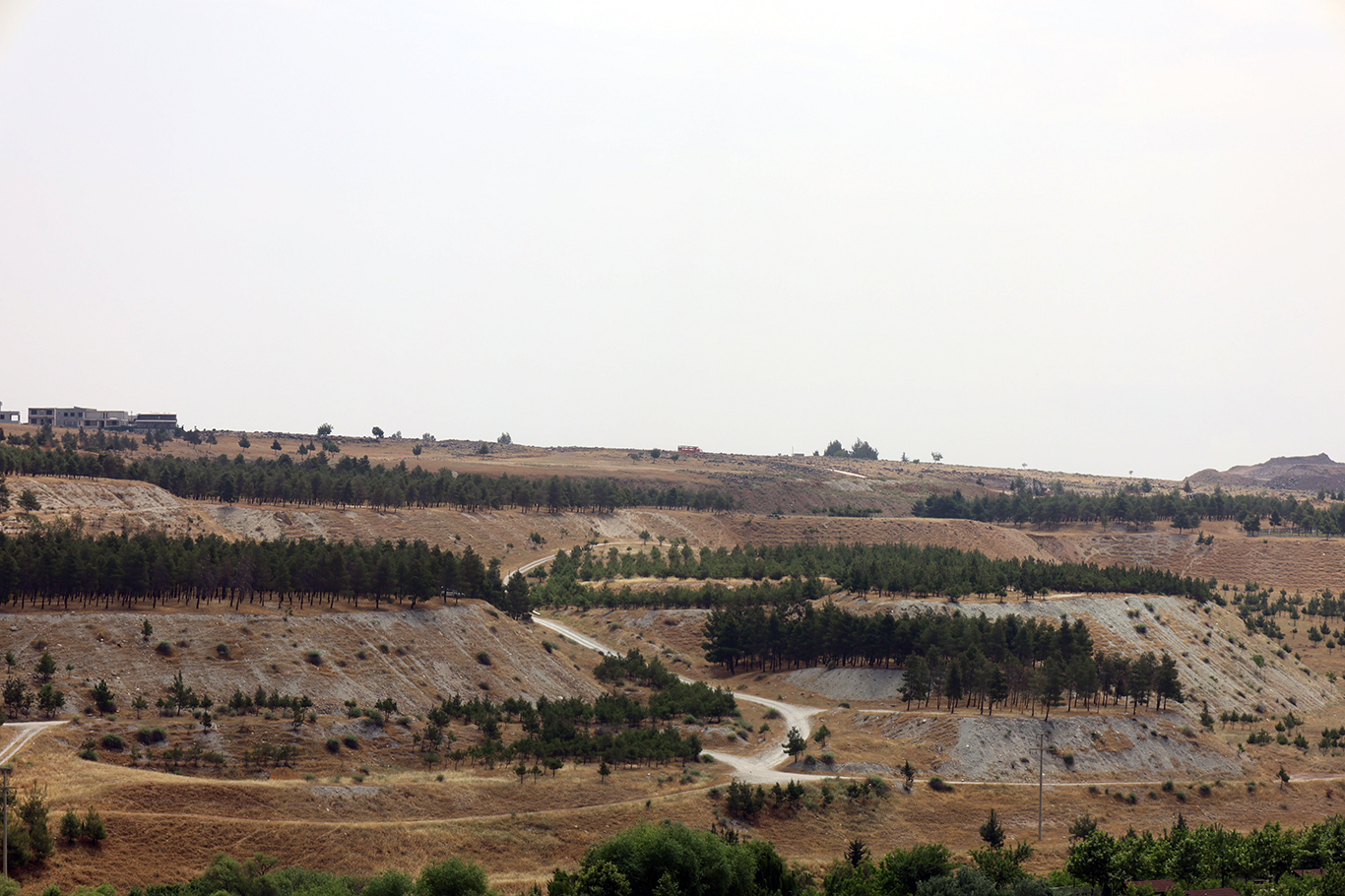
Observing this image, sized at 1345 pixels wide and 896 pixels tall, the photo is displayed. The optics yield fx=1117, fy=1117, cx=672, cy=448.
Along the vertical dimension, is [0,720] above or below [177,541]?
below

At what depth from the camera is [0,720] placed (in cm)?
7362

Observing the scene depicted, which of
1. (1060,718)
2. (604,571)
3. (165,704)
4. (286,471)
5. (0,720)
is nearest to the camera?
(0,720)

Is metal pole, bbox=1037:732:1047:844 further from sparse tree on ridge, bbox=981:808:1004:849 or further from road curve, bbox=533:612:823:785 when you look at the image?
road curve, bbox=533:612:823:785

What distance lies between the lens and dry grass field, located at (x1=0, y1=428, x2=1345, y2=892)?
6706 cm

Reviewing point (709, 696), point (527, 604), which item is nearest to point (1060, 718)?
point (709, 696)

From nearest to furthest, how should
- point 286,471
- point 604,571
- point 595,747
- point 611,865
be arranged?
point 611,865 < point 595,747 < point 604,571 < point 286,471

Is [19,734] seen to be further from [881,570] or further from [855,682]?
[881,570]

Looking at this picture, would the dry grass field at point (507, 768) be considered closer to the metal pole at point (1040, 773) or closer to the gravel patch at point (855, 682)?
the gravel patch at point (855, 682)

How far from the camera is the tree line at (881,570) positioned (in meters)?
140

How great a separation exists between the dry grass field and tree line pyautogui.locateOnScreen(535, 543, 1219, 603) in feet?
20.6

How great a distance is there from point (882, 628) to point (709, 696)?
74.8ft

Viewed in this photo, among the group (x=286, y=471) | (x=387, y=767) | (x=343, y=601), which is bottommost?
(x=387, y=767)

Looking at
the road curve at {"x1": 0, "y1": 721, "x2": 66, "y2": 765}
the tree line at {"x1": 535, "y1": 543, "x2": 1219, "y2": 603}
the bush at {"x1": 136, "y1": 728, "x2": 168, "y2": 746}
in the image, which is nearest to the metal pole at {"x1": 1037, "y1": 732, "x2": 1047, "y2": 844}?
the tree line at {"x1": 535, "y1": 543, "x2": 1219, "y2": 603}

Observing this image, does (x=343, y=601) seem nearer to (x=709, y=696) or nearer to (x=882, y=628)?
(x=709, y=696)
